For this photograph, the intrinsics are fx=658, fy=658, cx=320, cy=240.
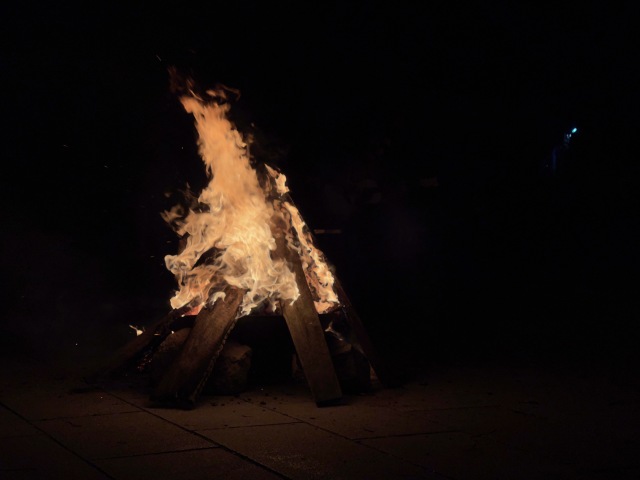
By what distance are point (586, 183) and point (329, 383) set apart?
13.9 metres

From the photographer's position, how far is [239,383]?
677cm

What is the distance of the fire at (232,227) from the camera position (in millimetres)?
7637

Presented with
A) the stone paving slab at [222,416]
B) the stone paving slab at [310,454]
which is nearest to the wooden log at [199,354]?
the stone paving slab at [222,416]

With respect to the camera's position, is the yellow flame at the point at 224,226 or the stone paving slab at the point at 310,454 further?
the yellow flame at the point at 224,226

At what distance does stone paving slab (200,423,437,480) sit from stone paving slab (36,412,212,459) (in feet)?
0.90

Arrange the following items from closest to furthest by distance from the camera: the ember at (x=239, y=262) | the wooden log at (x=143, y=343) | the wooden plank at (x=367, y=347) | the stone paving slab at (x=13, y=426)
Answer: the stone paving slab at (x=13, y=426) < the ember at (x=239, y=262) < the wooden plank at (x=367, y=347) < the wooden log at (x=143, y=343)

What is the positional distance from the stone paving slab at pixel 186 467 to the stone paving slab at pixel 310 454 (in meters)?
0.13

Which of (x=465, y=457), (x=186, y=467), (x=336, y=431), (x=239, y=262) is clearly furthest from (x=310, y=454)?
(x=239, y=262)

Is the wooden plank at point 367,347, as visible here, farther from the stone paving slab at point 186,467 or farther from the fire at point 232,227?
the stone paving slab at point 186,467

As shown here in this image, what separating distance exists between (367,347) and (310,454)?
2.92 meters

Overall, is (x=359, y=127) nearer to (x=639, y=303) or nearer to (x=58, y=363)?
(x=639, y=303)

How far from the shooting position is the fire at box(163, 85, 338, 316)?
7.64m

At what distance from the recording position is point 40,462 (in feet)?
13.8

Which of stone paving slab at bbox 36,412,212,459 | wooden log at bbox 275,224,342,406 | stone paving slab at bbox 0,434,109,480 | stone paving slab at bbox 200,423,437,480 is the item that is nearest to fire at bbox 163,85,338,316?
wooden log at bbox 275,224,342,406
